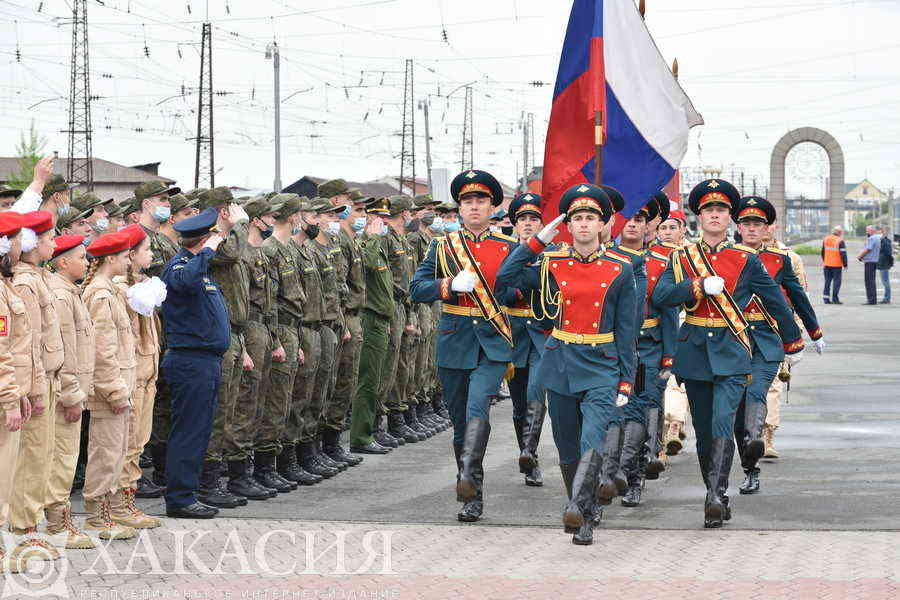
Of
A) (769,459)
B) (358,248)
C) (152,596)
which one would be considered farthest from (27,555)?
(769,459)

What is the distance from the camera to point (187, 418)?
9297mm

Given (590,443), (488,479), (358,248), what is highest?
(358,248)

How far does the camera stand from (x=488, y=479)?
36.3ft

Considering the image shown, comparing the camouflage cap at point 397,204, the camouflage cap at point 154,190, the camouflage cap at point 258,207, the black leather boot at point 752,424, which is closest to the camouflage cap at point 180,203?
the camouflage cap at point 154,190

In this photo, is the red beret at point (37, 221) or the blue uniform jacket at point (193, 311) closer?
the red beret at point (37, 221)

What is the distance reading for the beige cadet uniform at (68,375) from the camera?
8.05 meters

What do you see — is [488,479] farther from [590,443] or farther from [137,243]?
[137,243]

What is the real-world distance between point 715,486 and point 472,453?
1.65 metres

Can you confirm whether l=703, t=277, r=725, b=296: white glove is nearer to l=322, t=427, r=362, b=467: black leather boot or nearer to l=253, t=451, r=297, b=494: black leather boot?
l=253, t=451, r=297, b=494: black leather boot

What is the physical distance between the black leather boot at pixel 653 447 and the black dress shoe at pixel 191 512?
3522mm

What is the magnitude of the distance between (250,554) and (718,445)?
3278 mm

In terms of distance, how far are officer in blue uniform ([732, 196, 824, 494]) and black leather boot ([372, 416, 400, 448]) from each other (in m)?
3.68

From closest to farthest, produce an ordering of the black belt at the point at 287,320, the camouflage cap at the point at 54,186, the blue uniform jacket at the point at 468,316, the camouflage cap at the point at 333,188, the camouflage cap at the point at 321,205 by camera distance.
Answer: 1. the blue uniform jacket at the point at 468,316
2. the black belt at the point at 287,320
3. the camouflage cap at the point at 54,186
4. the camouflage cap at the point at 321,205
5. the camouflage cap at the point at 333,188

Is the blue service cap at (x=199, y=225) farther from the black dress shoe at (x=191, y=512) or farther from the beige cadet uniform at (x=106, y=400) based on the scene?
the black dress shoe at (x=191, y=512)
